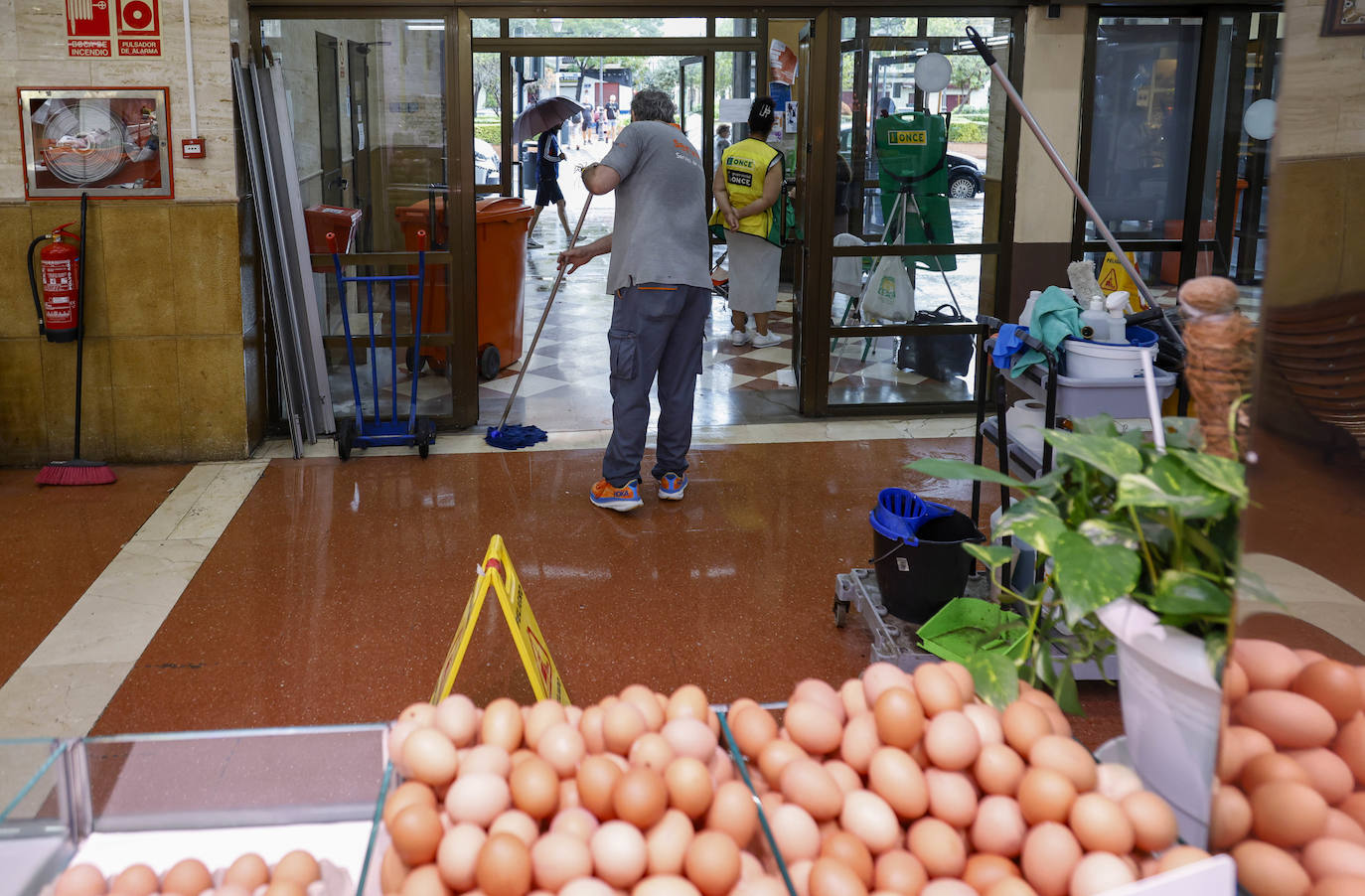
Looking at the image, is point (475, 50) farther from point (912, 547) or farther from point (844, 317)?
point (912, 547)

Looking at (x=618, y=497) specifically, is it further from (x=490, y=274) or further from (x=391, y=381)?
(x=490, y=274)

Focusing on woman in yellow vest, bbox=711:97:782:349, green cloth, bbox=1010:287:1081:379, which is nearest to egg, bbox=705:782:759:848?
green cloth, bbox=1010:287:1081:379

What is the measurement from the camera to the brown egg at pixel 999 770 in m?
1.53

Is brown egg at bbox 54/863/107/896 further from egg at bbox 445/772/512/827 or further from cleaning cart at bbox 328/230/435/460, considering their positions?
cleaning cart at bbox 328/230/435/460

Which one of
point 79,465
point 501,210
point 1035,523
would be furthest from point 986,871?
point 501,210

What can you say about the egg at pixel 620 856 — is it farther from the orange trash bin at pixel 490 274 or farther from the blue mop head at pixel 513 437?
the orange trash bin at pixel 490 274

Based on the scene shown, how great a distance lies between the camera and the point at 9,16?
17.3 ft

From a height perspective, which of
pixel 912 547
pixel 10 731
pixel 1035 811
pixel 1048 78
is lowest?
pixel 10 731

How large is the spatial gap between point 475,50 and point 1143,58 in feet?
11.2

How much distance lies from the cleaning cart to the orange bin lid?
0.73 meters

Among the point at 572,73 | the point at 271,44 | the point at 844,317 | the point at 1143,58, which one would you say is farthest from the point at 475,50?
the point at 572,73

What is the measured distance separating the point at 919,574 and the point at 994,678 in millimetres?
1691

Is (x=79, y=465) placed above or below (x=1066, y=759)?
below

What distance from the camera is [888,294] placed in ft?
21.4
